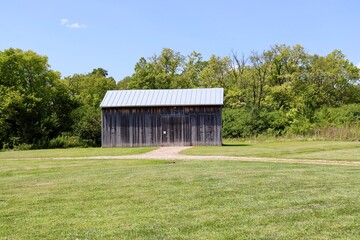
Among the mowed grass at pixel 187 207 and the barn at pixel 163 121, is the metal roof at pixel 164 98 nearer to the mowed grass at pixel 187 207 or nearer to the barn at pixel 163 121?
the barn at pixel 163 121

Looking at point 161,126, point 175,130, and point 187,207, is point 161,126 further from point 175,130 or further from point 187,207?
point 187,207

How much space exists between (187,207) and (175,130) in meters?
23.6

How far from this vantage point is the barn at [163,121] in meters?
30.2

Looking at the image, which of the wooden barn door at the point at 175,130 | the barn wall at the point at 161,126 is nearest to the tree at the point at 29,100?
the barn wall at the point at 161,126

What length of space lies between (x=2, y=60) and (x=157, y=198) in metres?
33.9

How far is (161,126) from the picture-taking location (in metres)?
30.6

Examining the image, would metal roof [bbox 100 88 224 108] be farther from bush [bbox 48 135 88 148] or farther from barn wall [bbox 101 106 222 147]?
bush [bbox 48 135 88 148]

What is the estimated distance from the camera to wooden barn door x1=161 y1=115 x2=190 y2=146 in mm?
30406

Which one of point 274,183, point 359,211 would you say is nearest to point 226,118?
point 274,183

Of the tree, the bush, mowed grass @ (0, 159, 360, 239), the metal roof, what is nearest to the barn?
the metal roof

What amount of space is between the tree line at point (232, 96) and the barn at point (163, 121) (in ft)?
20.1

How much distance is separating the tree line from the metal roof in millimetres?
5964

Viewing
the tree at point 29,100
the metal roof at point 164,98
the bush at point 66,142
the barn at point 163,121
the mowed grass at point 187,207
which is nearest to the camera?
the mowed grass at point 187,207

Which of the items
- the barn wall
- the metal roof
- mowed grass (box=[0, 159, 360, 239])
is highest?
the metal roof
